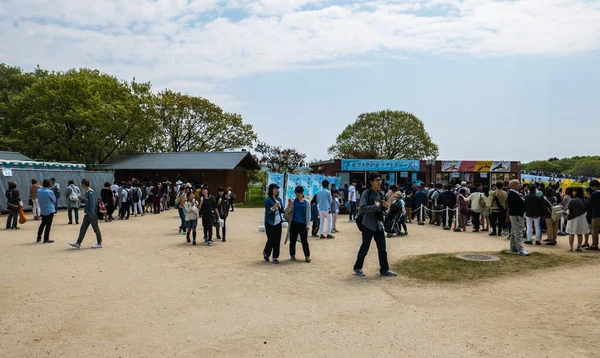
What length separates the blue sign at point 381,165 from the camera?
2692 centimetres

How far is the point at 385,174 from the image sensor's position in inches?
1073

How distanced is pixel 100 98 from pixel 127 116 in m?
2.29

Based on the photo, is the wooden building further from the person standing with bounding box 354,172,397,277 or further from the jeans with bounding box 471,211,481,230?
the person standing with bounding box 354,172,397,277

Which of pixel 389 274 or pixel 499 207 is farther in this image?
pixel 499 207

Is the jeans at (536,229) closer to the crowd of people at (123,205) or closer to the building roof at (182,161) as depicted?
the crowd of people at (123,205)

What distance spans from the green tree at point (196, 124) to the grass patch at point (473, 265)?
3267cm

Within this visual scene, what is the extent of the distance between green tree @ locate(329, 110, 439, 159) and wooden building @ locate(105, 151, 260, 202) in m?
20.3

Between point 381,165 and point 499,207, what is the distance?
1440cm

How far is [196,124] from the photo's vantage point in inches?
1538

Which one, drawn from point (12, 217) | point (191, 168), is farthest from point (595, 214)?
point (191, 168)

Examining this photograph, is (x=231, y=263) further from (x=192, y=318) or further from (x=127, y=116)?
(x=127, y=116)

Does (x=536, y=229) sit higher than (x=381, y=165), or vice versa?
(x=381, y=165)

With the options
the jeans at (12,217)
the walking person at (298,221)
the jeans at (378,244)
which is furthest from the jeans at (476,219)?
the jeans at (12,217)

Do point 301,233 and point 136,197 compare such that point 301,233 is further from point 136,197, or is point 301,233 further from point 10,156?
point 10,156
